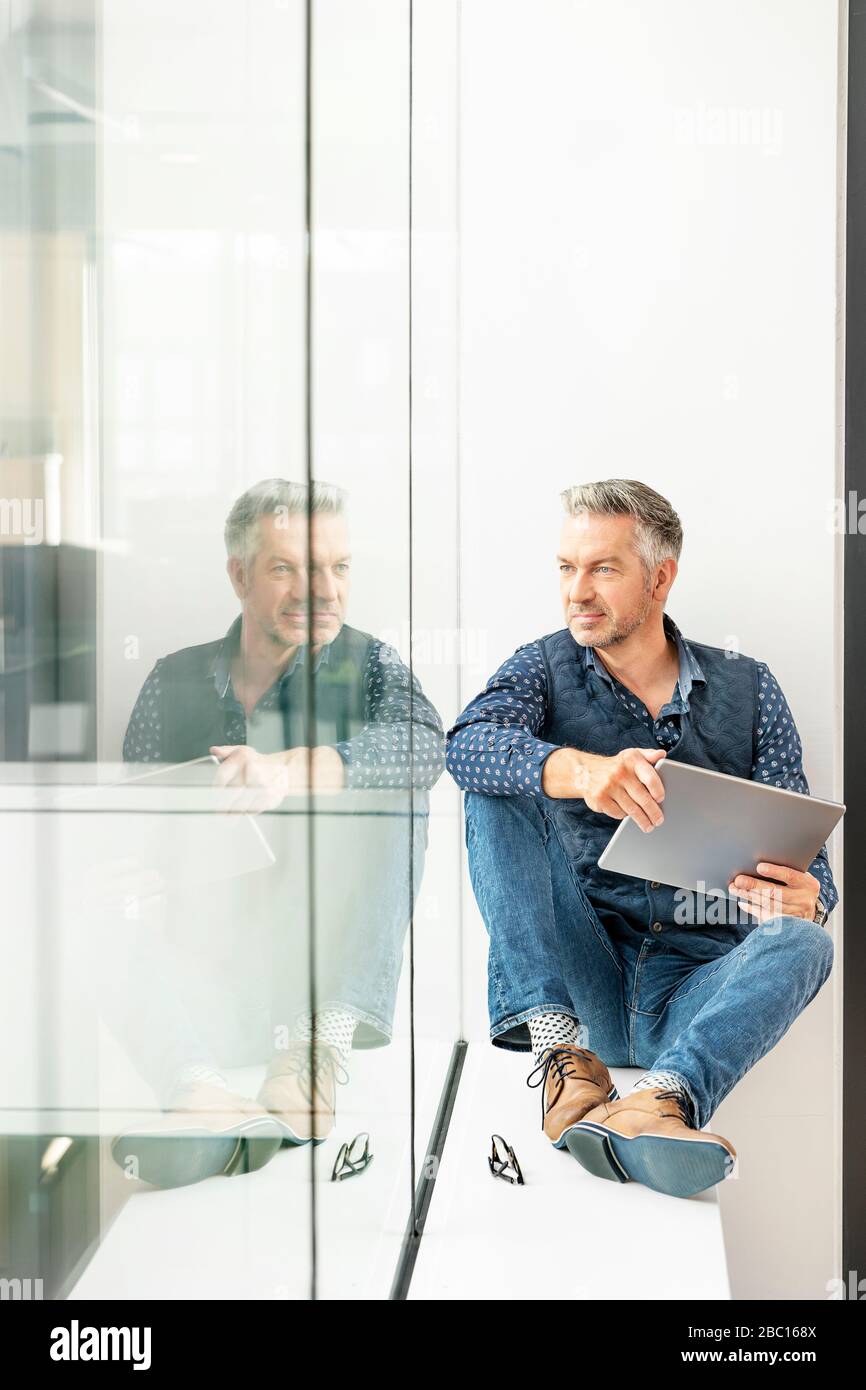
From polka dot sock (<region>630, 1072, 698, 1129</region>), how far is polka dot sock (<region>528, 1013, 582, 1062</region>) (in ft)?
0.53

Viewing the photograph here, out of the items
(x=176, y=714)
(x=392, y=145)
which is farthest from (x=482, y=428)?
(x=176, y=714)

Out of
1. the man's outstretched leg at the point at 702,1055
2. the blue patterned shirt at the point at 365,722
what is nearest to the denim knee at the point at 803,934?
the man's outstretched leg at the point at 702,1055

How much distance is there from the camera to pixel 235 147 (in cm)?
61

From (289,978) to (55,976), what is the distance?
287 mm

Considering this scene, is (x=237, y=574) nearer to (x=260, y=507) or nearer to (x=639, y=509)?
(x=260, y=507)

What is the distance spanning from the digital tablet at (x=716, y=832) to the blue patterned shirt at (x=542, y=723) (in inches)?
6.2

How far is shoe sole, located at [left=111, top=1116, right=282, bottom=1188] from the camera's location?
1.72ft

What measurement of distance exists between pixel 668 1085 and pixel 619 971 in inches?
12.7

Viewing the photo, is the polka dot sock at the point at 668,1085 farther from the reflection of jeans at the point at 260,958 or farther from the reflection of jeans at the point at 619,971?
the reflection of jeans at the point at 260,958

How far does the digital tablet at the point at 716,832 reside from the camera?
1275 mm

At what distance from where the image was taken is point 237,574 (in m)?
0.61

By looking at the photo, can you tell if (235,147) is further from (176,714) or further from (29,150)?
(176,714)

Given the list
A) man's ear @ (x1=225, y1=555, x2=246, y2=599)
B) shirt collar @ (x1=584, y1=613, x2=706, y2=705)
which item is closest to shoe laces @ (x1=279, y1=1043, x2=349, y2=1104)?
man's ear @ (x1=225, y1=555, x2=246, y2=599)

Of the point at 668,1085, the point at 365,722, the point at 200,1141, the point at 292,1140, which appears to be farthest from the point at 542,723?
the point at 200,1141
